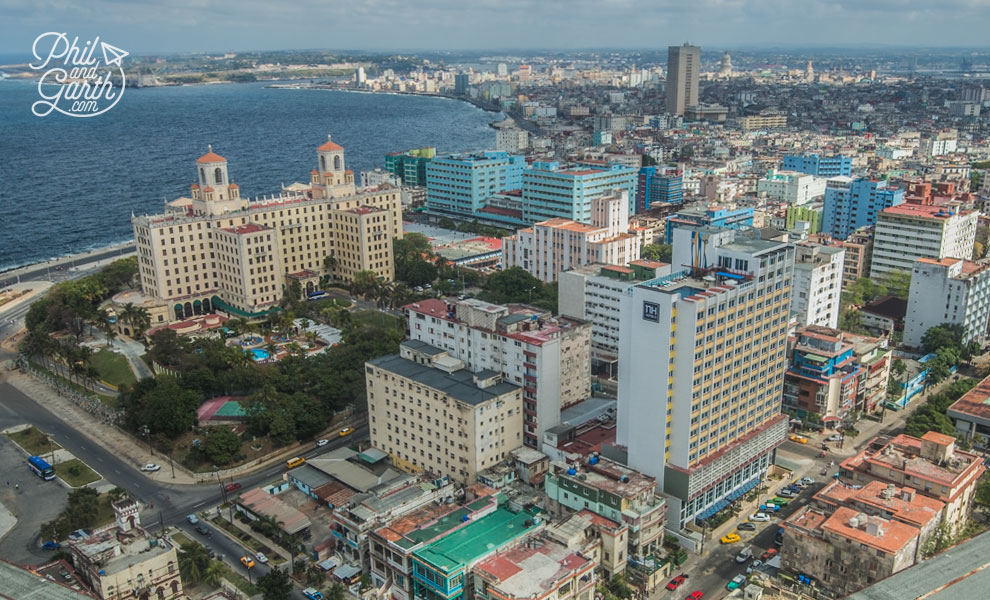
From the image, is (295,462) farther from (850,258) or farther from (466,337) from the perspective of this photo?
(850,258)

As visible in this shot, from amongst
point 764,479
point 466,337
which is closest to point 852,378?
point 764,479

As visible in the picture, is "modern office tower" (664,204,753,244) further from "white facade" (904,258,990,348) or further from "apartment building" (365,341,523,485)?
"apartment building" (365,341,523,485)

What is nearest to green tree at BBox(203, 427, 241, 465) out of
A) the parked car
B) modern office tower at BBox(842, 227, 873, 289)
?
the parked car

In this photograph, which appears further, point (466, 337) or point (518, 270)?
point (518, 270)

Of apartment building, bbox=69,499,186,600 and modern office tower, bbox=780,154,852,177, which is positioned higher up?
modern office tower, bbox=780,154,852,177

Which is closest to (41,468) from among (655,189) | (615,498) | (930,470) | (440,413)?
(440,413)

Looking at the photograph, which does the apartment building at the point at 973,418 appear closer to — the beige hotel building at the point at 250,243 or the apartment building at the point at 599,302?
the apartment building at the point at 599,302

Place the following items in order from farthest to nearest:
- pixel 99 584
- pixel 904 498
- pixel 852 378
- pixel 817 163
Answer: pixel 817 163 → pixel 852 378 → pixel 904 498 → pixel 99 584
